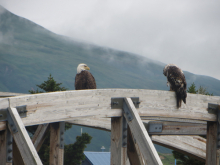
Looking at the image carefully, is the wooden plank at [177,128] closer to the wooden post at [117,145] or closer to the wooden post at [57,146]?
the wooden post at [117,145]

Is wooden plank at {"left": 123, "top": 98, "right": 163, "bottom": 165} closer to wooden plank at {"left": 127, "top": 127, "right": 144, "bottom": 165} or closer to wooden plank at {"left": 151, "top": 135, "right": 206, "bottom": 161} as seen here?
wooden plank at {"left": 127, "top": 127, "right": 144, "bottom": 165}

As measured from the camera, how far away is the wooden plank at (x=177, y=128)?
3.24m

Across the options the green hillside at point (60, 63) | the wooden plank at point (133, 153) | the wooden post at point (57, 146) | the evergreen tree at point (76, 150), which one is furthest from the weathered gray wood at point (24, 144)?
the green hillside at point (60, 63)

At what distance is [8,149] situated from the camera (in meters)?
2.03

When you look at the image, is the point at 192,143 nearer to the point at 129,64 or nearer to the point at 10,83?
the point at 10,83

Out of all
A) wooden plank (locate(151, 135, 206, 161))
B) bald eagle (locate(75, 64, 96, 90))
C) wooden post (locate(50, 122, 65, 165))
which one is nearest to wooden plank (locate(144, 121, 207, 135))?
wooden plank (locate(151, 135, 206, 161))

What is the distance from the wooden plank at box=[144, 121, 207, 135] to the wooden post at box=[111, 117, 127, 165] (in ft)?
2.02

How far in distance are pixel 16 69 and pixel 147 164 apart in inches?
3774

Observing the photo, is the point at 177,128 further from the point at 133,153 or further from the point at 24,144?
the point at 24,144

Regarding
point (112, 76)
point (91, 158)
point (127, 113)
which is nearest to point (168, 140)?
point (127, 113)

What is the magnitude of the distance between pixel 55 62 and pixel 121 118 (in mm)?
108893

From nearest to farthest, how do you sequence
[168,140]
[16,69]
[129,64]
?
[168,140] < [16,69] < [129,64]

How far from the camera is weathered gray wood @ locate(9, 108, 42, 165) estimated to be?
5.89 ft

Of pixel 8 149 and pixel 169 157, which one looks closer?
pixel 8 149
